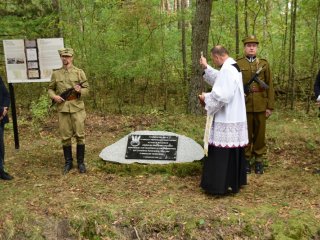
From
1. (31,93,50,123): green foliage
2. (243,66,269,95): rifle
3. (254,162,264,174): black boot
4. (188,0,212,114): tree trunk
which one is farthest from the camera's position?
(31,93,50,123): green foliage

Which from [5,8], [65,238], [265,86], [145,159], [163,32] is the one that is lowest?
[65,238]

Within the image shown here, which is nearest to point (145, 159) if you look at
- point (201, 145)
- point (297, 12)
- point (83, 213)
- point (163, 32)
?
point (201, 145)

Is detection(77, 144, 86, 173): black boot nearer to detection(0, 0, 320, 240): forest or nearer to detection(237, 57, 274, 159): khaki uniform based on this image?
detection(0, 0, 320, 240): forest

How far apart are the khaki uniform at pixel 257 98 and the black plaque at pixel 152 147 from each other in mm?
1323

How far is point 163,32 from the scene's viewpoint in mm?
11219

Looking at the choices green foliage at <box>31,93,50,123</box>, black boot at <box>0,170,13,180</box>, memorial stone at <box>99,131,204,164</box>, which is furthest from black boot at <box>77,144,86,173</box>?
green foliage at <box>31,93,50,123</box>

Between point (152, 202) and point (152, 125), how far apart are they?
432 centimetres

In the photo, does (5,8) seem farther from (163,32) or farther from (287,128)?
(287,128)

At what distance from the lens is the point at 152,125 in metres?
9.59

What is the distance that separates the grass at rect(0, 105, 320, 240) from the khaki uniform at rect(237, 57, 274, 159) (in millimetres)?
773

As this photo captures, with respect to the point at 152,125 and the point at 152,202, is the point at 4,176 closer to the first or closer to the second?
the point at 152,202

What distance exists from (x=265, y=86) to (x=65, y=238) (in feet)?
12.1

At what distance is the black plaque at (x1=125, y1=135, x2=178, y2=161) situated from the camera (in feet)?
21.8

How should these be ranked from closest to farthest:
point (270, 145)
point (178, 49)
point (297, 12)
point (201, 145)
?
point (201, 145) < point (270, 145) < point (297, 12) < point (178, 49)
